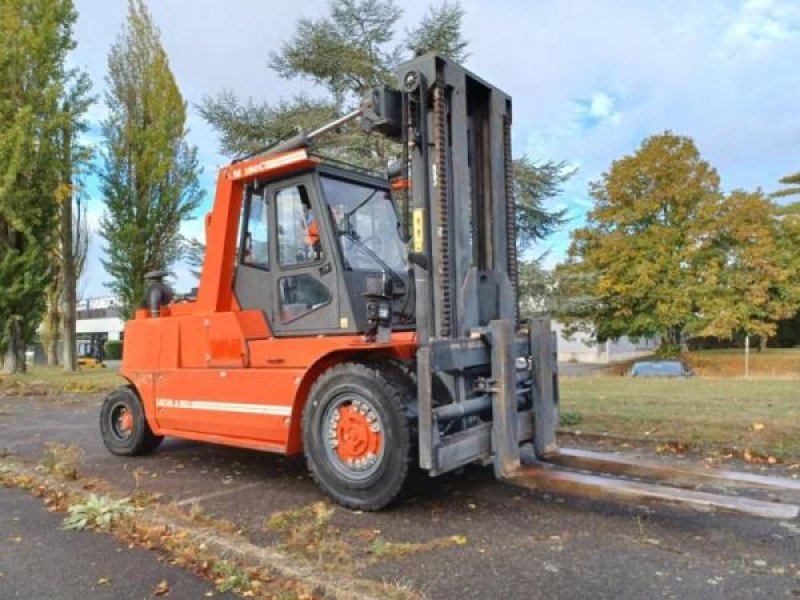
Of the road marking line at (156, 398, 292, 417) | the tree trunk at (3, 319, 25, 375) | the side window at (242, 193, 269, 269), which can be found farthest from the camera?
the tree trunk at (3, 319, 25, 375)

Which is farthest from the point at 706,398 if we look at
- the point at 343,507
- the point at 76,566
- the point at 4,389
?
the point at 4,389

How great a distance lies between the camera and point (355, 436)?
16.7 ft

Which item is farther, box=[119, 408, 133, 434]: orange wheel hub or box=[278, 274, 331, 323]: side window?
box=[119, 408, 133, 434]: orange wheel hub

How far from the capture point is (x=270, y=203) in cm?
636

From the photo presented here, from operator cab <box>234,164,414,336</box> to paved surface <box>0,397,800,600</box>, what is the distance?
148 cm

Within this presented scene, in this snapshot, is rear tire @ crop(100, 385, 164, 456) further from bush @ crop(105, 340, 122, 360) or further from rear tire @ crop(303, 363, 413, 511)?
bush @ crop(105, 340, 122, 360)

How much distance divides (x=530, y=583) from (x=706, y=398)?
7.85 meters

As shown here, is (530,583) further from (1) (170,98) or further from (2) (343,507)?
(1) (170,98)

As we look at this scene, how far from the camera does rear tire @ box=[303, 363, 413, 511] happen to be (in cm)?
480

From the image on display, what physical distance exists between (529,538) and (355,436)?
1470mm

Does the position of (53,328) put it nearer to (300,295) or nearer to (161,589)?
(300,295)

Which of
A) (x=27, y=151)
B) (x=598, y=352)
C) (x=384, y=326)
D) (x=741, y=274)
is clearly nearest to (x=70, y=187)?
(x=27, y=151)

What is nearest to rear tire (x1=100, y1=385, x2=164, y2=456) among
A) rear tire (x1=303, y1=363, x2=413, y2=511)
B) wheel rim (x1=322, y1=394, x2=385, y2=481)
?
rear tire (x1=303, y1=363, x2=413, y2=511)

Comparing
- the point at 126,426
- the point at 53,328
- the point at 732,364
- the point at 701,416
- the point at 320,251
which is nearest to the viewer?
the point at 320,251
